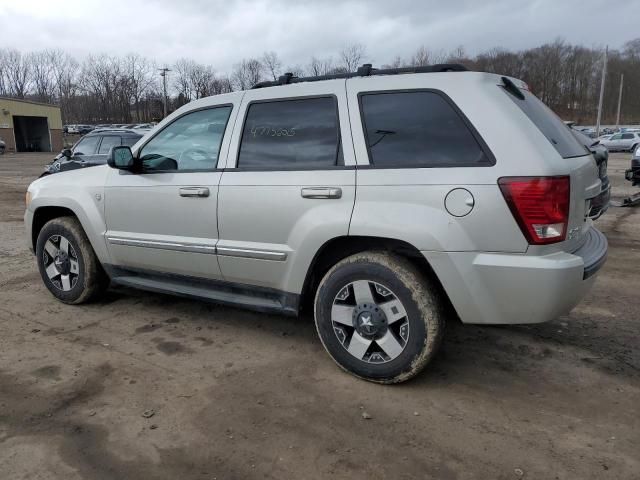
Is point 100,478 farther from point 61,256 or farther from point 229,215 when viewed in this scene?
point 61,256

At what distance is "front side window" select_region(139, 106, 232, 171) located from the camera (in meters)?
3.92

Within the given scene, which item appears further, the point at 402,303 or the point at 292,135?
the point at 292,135

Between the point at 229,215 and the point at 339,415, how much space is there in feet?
5.12

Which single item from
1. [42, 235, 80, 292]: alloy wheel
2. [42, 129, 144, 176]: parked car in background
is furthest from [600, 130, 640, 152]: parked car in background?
[42, 235, 80, 292]: alloy wheel

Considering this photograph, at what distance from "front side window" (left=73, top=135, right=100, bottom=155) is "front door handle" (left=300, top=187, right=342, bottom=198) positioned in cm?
1087

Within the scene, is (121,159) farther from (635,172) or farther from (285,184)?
(635,172)

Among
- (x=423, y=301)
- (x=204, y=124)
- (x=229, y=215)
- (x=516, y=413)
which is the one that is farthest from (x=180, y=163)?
(x=516, y=413)

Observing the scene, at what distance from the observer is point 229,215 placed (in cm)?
370

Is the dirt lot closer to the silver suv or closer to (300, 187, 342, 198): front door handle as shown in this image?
the silver suv

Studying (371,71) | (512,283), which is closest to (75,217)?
(371,71)

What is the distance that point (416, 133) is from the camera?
10.3 ft

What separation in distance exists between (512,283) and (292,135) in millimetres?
1729

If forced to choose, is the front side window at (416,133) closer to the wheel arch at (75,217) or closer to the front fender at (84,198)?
the front fender at (84,198)

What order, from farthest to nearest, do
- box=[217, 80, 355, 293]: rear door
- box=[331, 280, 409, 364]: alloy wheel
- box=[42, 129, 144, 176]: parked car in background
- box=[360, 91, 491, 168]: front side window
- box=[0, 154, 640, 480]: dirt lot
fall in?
1. box=[42, 129, 144, 176]: parked car in background
2. box=[217, 80, 355, 293]: rear door
3. box=[331, 280, 409, 364]: alloy wheel
4. box=[360, 91, 491, 168]: front side window
5. box=[0, 154, 640, 480]: dirt lot
